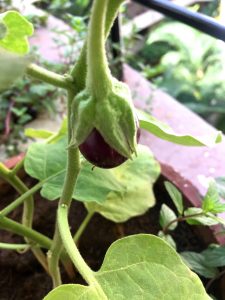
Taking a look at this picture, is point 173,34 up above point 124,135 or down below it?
below

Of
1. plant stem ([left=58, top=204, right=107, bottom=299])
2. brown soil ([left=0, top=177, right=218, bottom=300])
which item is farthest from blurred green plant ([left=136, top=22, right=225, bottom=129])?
plant stem ([left=58, top=204, right=107, bottom=299])

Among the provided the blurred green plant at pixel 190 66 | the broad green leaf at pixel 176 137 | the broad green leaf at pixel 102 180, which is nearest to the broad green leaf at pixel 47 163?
the broad green leaf at pixel 102 180

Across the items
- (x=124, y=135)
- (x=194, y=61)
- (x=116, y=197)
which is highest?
(x=124, y=135)

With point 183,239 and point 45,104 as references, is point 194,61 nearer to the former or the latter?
point 45,104

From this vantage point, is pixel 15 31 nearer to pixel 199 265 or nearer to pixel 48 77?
pixel 48 77

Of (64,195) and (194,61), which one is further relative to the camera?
(194,61)

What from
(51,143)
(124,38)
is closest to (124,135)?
(51,143)
